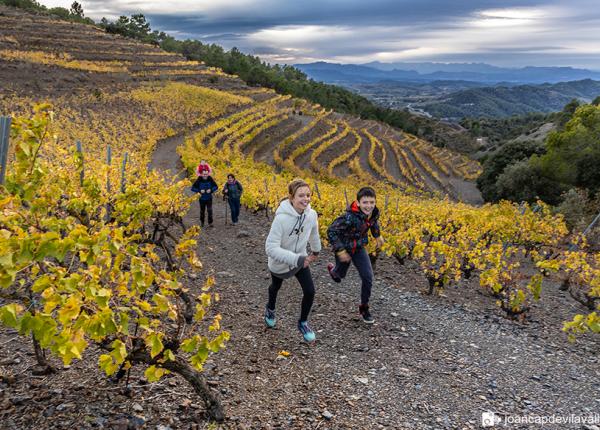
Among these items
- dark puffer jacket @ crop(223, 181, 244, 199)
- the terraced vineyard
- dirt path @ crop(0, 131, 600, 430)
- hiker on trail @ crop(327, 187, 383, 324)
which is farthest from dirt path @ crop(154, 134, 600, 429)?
the terraced vineyard

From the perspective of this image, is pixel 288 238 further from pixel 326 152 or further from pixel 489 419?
pixel 326 152

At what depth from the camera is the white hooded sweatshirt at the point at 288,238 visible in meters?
4.65

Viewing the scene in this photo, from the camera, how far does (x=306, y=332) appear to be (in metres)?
5.53

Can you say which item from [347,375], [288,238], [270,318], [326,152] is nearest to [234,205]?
[270,318]

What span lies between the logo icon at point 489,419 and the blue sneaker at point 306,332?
7.25 feet

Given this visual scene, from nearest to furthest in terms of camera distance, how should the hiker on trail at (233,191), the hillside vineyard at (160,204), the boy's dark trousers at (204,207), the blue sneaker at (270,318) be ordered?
1. the hillside vineyard at (160,204)
2. the blue sneaker at (270,318)
3. the boy's dark trousers at (204,207)
4. the hiker on trail at (233,191)

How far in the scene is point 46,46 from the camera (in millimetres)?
57438

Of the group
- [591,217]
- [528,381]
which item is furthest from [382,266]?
[591,217]

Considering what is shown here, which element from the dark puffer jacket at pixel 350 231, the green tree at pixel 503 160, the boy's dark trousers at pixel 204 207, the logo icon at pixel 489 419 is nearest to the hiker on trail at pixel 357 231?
the dark puffer jacket at pixel 350 231

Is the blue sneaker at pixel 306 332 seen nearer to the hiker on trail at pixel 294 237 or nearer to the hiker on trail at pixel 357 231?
the hiker on trail at pixel 294 237

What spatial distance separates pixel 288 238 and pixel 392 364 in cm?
211

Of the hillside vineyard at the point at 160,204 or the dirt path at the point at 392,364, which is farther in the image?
the dirt path at the point at 392,364

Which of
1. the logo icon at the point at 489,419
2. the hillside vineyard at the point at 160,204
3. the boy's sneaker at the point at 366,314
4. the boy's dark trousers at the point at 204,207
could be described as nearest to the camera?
the hillside vineyard at the point at 160,204

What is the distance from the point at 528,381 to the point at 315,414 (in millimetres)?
2852
